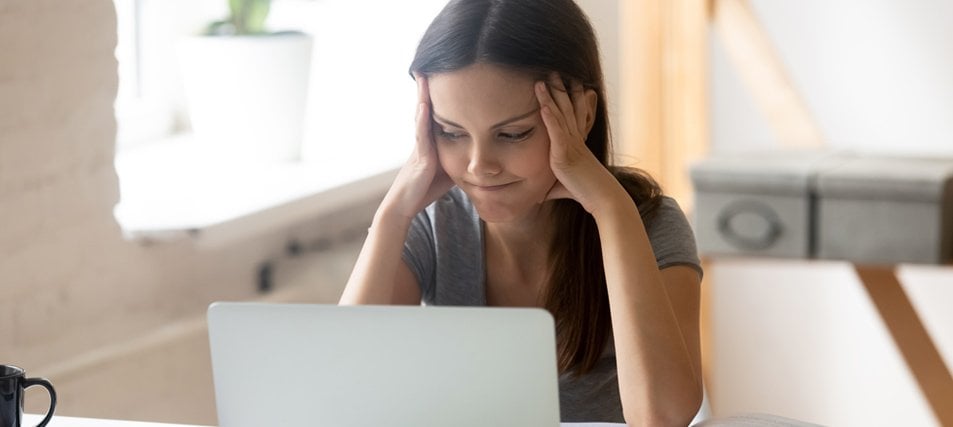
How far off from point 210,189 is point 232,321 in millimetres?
1437

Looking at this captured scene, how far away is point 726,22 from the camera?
3.02 metres

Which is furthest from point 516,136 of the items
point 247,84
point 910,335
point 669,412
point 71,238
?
point 910,335

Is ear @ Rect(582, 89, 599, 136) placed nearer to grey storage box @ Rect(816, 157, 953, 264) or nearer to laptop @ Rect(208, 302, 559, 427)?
laptop @ Rect(208, 302, 559, 427)

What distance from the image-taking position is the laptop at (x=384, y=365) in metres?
1.17

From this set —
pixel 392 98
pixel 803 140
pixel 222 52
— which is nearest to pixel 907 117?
pixel 803 140

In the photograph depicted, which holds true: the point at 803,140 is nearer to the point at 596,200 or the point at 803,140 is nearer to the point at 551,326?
the point at 596,200

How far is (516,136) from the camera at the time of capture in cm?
154

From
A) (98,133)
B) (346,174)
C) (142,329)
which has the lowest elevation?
(142,329)

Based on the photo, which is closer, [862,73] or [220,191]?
[220,191]

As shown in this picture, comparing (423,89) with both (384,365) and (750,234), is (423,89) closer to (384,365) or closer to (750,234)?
(384,365)

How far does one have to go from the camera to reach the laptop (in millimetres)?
1165

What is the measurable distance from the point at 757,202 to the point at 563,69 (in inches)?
49.1

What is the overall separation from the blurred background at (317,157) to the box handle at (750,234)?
6 cm

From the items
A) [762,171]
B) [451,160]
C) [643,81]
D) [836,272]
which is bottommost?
[836,272]
